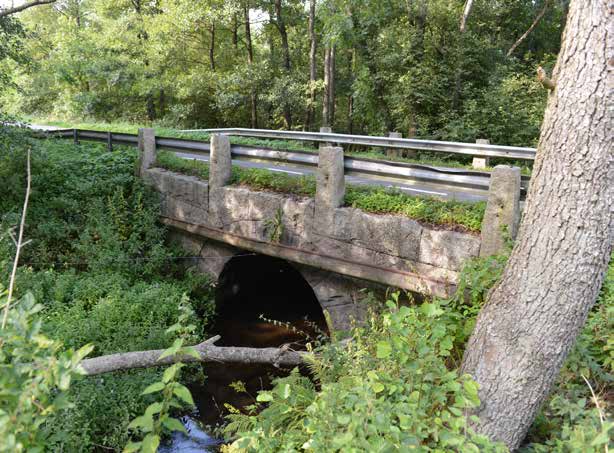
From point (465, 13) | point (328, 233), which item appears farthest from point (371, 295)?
point (465, 13)

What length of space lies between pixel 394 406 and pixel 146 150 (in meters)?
7.95

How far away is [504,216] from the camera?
5199 millimetres

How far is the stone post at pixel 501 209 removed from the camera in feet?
16.9

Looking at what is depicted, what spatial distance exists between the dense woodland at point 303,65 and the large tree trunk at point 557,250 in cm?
1027

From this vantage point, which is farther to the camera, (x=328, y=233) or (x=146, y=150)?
(x=146, y=150)

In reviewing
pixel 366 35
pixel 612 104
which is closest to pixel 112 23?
pixel 366 35

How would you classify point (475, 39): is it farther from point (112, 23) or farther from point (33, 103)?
point (33, 103)

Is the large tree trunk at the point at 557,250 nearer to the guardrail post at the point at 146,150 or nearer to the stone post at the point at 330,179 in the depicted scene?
the stone post at the point at 330,179

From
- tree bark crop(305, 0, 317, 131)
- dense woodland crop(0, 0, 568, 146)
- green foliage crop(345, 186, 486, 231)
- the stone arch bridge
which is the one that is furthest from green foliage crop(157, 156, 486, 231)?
tree bark crop(305, 0, 317, 131)

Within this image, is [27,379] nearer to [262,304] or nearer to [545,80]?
[545,80]

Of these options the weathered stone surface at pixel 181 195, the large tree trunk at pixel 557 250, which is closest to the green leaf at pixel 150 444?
the large tree trunk at pixel 557 250

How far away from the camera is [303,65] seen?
2659cm

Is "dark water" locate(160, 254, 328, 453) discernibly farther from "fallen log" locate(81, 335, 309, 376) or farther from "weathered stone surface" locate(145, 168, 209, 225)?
"weathered stone surface" locate(145, 168, 209, 225)

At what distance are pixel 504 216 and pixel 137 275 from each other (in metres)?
6.20
